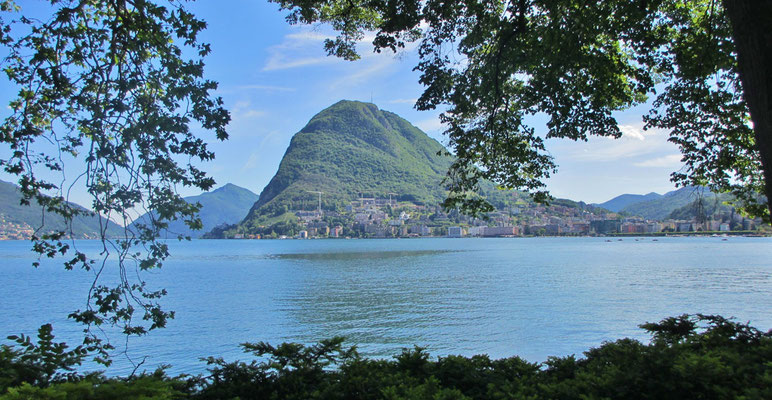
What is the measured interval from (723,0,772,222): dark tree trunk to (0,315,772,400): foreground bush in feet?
4.79

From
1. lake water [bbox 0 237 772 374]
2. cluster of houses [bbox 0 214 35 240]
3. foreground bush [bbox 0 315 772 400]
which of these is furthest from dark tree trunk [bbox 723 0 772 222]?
cluster of houses [bbox 0 214 35 240]

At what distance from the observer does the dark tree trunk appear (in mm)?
3414

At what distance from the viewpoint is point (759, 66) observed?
347 centimetres

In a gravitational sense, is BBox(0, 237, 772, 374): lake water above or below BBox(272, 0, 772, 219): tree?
below

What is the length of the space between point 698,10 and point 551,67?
12.3ft

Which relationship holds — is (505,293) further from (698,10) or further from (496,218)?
(496,218)

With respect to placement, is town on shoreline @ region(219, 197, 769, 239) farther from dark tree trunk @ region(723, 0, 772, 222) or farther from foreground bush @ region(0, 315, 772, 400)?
dark tree trunk @ region(723, 0, 772, 222)

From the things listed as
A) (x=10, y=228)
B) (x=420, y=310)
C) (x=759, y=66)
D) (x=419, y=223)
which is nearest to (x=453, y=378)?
(x=759, y=66)

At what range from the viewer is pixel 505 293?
26047mm

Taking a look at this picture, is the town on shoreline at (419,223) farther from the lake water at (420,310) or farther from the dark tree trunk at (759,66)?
the dark tree trunk at (759,66)

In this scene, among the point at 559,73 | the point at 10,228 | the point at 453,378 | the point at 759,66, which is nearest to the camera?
the point at 759,66

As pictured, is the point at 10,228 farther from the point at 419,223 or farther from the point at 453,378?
the point at 419,223

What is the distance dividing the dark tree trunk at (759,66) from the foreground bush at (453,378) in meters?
1.46

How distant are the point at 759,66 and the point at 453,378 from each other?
3.67m
